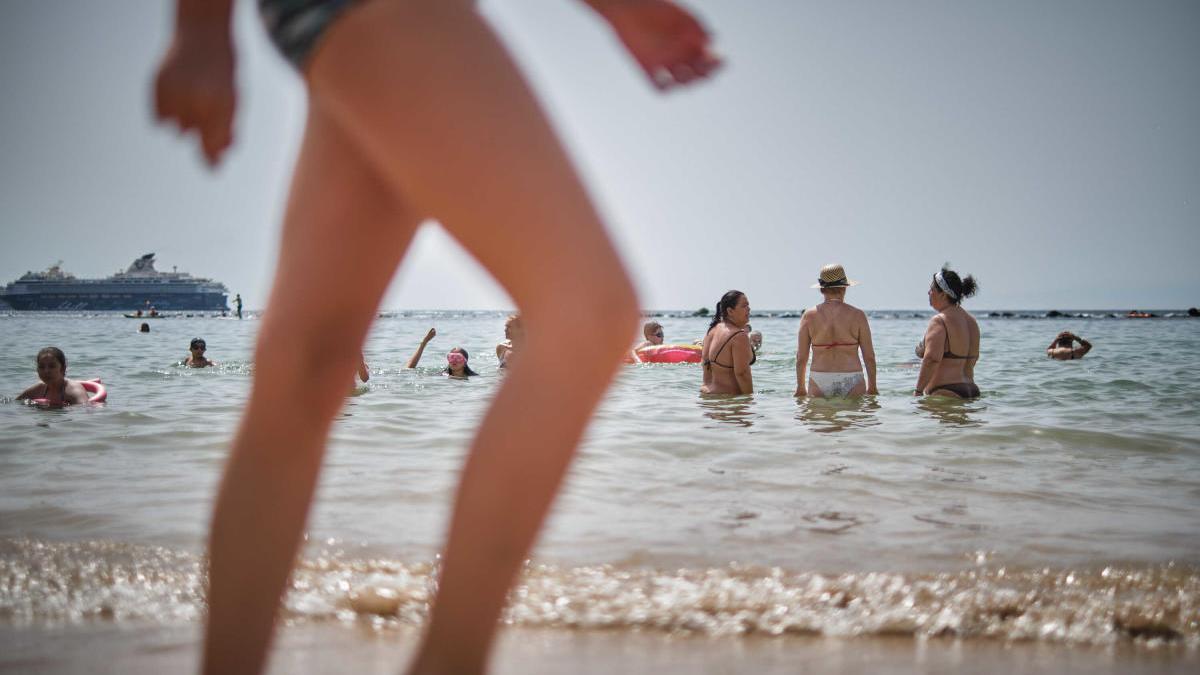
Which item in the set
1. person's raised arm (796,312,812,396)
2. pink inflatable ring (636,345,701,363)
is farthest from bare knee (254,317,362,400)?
pink inflatable ring (636,345,701,363)

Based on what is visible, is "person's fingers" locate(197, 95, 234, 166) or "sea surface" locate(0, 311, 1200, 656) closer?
"person's fingers" locate(197, 95, 234, 166)

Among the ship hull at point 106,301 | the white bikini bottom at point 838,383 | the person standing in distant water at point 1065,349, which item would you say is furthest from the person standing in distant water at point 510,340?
the ship hull at point 106,301

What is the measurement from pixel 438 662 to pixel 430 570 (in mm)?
2004

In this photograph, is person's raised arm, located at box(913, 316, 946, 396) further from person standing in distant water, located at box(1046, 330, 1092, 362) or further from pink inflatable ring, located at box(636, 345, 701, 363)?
person standing in distant water, located at box(1046, 330, 1092, 362)

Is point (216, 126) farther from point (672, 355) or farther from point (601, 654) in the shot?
point (672, 355)

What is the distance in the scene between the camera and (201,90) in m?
1.23

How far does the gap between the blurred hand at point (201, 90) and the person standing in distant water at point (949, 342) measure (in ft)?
31.1

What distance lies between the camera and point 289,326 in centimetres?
129

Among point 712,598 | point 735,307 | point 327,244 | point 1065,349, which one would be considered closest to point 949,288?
point 735,307

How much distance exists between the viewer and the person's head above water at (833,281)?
398 inches

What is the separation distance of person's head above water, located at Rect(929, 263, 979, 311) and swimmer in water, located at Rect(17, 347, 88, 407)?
9.39m

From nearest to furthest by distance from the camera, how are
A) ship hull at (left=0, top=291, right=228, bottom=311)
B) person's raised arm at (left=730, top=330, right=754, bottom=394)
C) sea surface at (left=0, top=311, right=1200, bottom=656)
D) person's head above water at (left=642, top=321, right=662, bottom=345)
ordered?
sea surface at (left=0, top=311, right=1200, bottom=656)
person's raised arm at (left=730, top=330, right=754, bottom=394)
person's head above water at (left=642, top=321, right=662, bottom=345)
ship hull at (left=0, top=291, right=228, bottom=311)

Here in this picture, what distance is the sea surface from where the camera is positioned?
8.14ft

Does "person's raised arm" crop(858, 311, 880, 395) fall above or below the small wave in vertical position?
above
